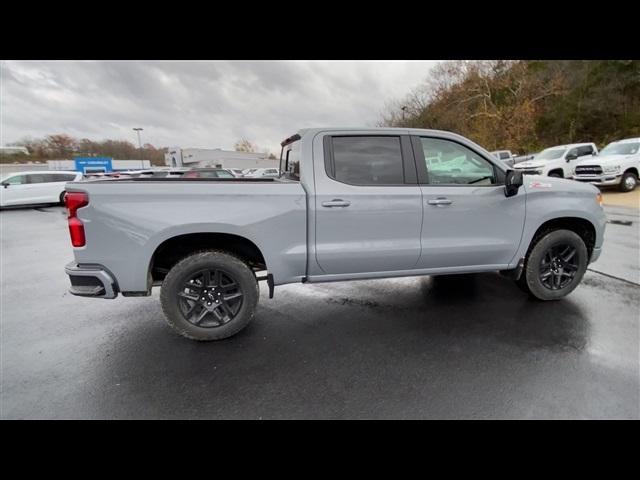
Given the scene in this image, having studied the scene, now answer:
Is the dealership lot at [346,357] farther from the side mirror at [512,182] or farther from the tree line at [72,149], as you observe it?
the tree line at [72,149]

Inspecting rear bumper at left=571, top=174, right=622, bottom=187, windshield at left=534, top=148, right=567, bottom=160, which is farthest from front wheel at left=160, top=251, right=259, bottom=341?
windshield at left=534, top=148, right=567, bottom=160

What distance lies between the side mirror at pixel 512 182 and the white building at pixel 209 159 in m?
43.1

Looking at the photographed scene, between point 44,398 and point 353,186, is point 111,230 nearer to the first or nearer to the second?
point 44,398

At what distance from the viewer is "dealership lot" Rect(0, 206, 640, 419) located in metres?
2.20

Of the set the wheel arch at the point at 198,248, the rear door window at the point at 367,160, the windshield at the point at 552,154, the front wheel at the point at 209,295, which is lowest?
the front wheel at the point at 209,295

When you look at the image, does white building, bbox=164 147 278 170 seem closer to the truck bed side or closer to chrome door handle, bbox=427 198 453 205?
the truck bed side

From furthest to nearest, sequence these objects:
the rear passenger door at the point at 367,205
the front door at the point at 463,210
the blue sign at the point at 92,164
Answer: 1. the blue sign at the point at 92,164
2. the front door at the point at 463,210
3. the rear passenger door at the point at 367,205

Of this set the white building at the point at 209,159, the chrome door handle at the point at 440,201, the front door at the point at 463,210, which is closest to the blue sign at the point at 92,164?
the white building at the point at 209,159

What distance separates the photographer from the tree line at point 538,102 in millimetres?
27438

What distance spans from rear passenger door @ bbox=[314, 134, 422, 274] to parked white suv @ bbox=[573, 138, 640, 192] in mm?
13719

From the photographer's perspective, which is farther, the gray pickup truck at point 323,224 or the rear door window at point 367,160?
the rear door window at point 367,160

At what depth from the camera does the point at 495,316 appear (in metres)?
3.41

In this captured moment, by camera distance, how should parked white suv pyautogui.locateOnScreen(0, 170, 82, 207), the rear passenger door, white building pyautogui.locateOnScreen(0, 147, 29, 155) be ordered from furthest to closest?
white building pyautogui.locateOnScreen(0, 147, 29, 155) → parked white suv pyautogui.locateOnScreen(0, 170, 82, 207) → the rear passenger door

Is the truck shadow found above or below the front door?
below
